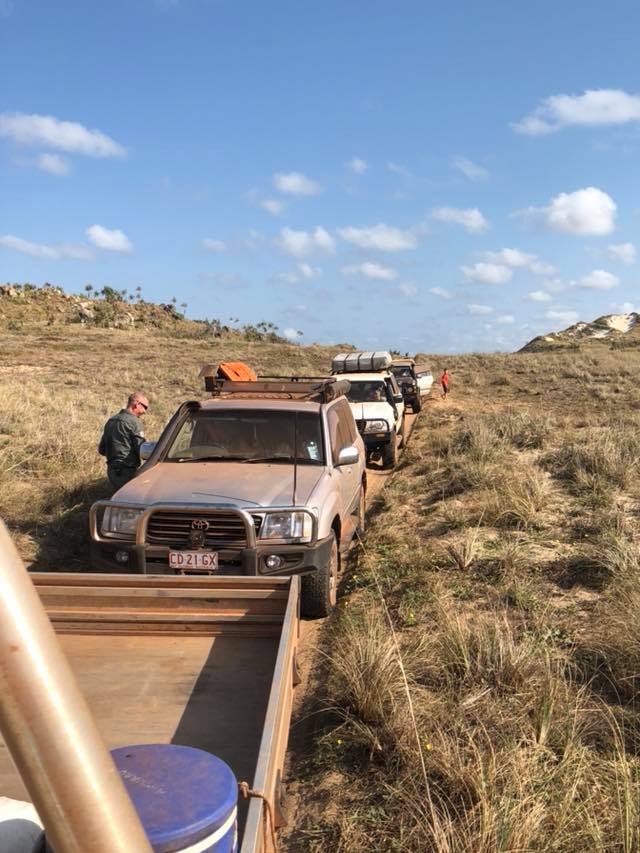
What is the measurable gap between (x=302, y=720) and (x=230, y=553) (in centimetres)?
136

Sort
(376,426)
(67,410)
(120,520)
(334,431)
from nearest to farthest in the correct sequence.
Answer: (120,520)
(334,431)
(376,426)
(67,410)

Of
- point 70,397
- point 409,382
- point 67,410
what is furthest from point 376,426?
point 70,397

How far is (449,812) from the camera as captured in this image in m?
3.11

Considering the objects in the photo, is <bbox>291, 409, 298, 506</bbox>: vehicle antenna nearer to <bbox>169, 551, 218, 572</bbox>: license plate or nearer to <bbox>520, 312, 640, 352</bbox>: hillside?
<bbox>169, 551, 218, 572</bbox>: license plate

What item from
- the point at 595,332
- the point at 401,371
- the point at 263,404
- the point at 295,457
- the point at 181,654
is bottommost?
the point at 181,654

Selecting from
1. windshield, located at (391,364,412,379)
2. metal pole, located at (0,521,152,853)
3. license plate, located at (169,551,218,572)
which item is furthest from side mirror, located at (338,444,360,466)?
windshield, located at (391,364,412,379)

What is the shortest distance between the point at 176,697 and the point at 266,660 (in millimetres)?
551

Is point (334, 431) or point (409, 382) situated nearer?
point (334, 431)

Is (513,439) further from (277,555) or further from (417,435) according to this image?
(277,555)

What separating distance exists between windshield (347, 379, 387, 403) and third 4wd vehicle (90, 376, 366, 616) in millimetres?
6711

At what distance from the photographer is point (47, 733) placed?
2.77ft

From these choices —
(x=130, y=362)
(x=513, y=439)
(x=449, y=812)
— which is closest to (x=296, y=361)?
(x=130, y=362)

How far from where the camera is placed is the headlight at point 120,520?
17.4ft

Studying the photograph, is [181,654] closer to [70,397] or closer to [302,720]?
[302,720]
